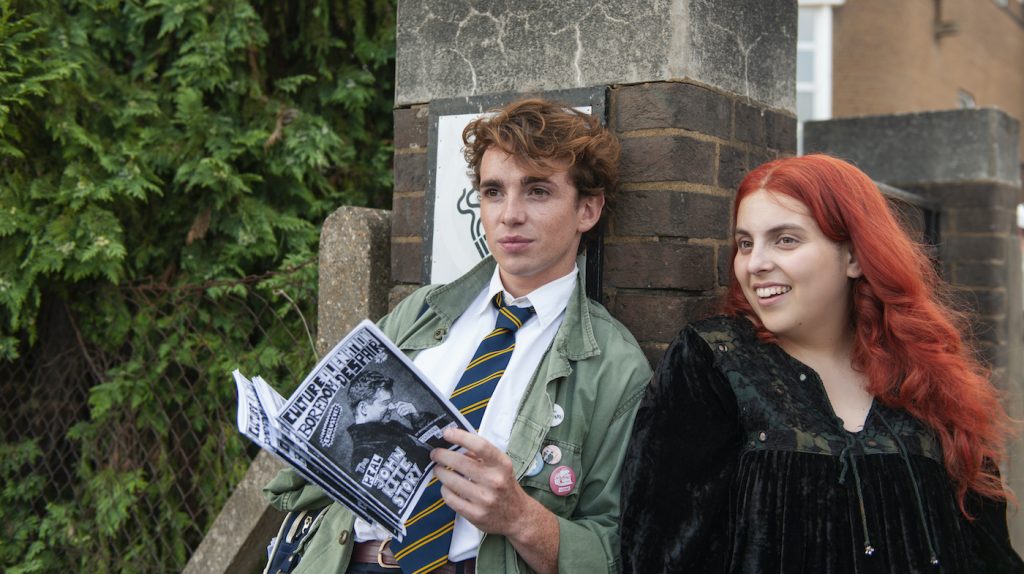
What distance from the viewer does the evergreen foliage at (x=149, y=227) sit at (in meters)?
3.93

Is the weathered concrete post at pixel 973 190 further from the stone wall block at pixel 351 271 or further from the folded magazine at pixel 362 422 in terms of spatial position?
the folded magazine at pixel 362 422

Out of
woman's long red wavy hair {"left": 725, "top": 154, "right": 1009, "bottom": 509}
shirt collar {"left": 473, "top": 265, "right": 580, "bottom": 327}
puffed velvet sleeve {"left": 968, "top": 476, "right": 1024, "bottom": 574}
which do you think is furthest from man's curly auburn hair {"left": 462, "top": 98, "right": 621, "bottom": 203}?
puffed velvet sleeve {"left": 968, "top": 476, "right": 1024, "bottom": 574}

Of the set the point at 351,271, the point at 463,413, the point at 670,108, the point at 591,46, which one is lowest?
the point at 463,413

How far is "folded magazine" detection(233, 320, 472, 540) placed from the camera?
1915mm

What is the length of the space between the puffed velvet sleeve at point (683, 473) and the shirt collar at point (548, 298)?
0.41 meters

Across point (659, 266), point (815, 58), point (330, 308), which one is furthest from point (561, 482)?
point (815, 58)

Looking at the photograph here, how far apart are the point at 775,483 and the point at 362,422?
0.87 m

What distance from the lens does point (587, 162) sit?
97.3 inches

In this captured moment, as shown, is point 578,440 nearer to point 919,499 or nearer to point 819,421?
point 819,421

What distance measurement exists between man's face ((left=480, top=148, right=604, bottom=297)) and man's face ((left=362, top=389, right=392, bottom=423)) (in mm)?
598

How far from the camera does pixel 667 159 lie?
8.45 ft

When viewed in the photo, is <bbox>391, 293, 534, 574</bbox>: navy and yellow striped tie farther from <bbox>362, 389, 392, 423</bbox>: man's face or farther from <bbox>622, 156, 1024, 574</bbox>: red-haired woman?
<bbox>622, 156, 1024, 574</bbox>: red-haired woman

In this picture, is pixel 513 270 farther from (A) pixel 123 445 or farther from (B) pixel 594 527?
(A) pixel 123 445

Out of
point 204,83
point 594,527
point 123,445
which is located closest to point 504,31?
point 594,527
